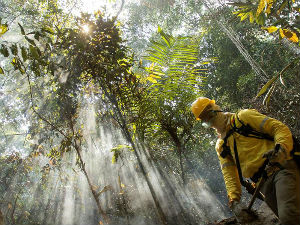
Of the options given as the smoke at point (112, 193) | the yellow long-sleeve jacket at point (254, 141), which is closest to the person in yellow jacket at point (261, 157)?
the yellow long-sleeve jacket at point (254, 141)

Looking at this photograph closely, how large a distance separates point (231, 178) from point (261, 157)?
563 millimetres

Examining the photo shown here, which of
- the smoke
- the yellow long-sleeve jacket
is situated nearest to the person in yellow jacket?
the yellow long-sleeve jacket

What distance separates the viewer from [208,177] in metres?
14.7

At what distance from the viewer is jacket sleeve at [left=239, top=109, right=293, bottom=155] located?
73.2 inches

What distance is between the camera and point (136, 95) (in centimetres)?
333

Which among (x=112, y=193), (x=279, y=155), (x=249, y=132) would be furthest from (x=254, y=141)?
(x=112, y=193)

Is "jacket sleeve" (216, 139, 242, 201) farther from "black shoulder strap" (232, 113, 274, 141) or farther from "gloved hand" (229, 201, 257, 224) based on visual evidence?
"black shoulder strap" (232, 113, 274, 141)

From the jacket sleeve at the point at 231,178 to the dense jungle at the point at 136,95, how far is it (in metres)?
0.75

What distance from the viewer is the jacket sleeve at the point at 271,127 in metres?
1.86

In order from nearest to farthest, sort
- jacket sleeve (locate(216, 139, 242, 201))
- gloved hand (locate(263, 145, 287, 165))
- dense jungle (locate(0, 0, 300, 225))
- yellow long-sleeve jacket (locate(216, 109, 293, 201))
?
1. gloved hand (locate(263, 145, 287, 165))
2. yellow long-sleeve jacket (locate(216, 109, 293, 201))
3. jacket sleeve (locate(216, 139, 242, 201))
4. dense jungle (locate(0, 0, 300, 225))

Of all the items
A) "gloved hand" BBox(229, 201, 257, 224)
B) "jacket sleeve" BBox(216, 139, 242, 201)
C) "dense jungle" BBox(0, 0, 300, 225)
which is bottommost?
"gloved hand" BBox(229, 201, 257, 224)

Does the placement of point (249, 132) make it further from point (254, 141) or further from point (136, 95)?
point (136, 95)

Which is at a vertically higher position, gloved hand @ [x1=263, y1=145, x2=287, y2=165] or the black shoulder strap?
the black shoulder strap

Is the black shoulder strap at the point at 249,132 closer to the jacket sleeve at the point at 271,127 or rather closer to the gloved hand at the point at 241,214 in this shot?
the jacket sleeve at the point at 271,127
